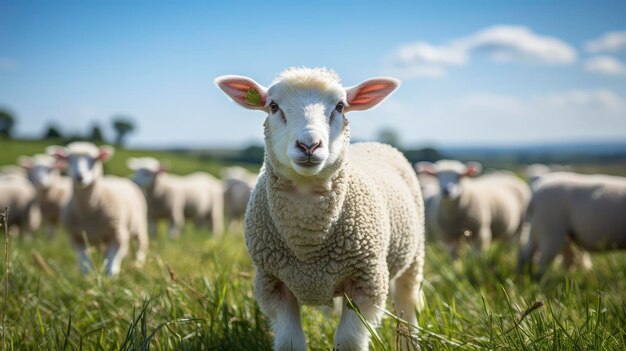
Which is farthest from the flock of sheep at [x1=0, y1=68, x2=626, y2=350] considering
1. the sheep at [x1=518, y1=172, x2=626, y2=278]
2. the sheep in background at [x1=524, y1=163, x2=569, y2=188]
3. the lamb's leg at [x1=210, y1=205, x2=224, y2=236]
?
the lamb's leg at [x1=210, y1=205, x2=224, y2=236]

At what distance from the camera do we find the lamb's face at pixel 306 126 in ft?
8.21

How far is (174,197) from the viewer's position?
13562 millimetres

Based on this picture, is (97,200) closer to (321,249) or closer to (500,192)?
(321,249)

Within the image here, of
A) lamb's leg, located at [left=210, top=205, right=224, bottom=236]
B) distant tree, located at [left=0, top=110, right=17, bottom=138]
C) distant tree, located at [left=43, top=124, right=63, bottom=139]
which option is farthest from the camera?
distant tree, located at [left=0, top=110, right=17, bottom=138]

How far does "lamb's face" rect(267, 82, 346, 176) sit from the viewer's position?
2.50 m

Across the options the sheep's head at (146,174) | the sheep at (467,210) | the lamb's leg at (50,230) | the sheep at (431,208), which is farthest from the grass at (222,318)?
the lamb's leg at (50,230)

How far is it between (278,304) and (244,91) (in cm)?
125

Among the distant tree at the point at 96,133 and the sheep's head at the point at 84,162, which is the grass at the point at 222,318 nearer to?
the sheep's head at the point at 84,162

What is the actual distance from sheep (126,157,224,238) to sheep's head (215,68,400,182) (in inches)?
396

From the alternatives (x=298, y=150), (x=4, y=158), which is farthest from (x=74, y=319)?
(x=4, y=158)

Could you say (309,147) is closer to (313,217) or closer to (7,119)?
(313,217)

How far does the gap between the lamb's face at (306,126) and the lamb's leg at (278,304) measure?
728mm

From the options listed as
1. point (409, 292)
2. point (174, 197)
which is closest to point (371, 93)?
point (409, 292)

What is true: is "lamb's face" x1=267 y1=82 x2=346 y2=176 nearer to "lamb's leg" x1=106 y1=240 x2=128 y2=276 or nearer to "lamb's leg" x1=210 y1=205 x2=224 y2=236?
"lamb's leg" x1=106 y1=240 x2=128 y2=276
